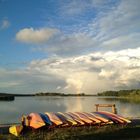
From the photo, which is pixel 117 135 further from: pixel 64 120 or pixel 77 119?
pixel 64 120

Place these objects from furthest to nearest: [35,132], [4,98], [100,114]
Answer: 1. [4,98]
2. [100,114]
3. [35,132]

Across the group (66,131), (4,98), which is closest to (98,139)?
(66,131)

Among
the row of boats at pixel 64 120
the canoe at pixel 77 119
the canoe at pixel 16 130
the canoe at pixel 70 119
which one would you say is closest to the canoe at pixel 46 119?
the row of boats at pixel 64 120

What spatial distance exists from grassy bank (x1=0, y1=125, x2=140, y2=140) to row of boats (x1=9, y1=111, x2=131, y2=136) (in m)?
0.31

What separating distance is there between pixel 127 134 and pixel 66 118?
332 centimetres

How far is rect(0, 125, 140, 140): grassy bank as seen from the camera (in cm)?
1309

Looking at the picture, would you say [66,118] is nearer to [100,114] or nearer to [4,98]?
[100,114]

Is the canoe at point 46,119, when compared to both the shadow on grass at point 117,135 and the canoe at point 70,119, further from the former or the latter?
the shadow on grass at point 117,135

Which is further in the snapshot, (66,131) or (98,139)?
(66,131)

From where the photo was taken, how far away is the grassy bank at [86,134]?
13.1 meters

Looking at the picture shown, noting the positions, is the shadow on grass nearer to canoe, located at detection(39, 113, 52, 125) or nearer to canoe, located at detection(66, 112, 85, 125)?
canoe, located at detection(66, 112, 85, 125)

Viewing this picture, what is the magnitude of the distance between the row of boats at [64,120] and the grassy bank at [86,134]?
Result: 1.01 feet

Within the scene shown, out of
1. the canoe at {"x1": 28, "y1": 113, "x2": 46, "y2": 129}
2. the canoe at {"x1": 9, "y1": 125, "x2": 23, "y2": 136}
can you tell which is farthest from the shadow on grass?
the canoe at {"x1": 9, "y1": 125, "x2": 23, "y2": 136}

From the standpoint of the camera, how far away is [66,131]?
1433 cm
